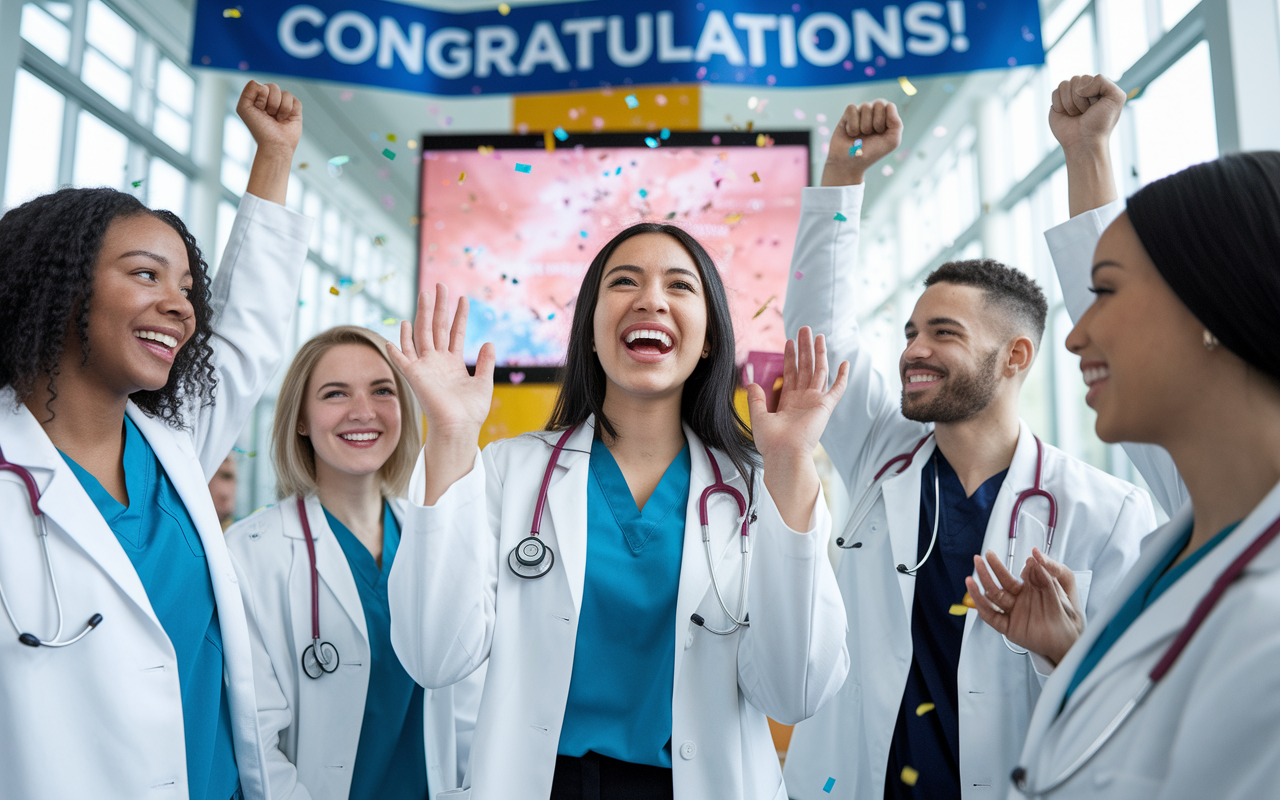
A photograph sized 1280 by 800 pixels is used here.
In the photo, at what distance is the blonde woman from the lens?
202 cm

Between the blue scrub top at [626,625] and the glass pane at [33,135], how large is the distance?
3.58 m

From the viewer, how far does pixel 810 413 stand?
5.20 ft

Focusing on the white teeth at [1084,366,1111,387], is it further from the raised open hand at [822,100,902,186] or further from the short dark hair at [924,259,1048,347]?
the short dark hair at [924,259,1048,347]

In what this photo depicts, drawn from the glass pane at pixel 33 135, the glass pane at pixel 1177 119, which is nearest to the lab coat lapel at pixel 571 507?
the glass pane at pixel 1177 119

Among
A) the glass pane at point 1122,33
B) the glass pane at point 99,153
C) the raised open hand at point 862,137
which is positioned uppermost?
the glass pane at point 1122,33

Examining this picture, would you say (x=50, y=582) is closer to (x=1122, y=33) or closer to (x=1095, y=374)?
(x=1095, y=374)

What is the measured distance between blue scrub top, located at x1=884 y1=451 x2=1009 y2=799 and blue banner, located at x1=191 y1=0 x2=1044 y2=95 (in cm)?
174

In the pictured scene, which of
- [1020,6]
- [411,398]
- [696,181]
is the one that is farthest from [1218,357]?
[696,181]

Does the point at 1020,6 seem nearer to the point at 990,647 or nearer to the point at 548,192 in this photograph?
the point at 548,192

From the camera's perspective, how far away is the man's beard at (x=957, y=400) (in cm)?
222

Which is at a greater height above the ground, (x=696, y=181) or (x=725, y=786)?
(x=696, y=181)

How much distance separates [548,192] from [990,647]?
2897mm

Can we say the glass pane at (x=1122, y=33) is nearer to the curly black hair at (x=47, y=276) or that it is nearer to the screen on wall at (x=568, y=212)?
the screen on wall at (x=568, y=212)

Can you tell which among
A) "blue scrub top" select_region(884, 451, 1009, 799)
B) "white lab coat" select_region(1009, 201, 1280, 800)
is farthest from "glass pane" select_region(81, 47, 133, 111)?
"white lab coat" select_region(1009, 201, 1280, 800)
